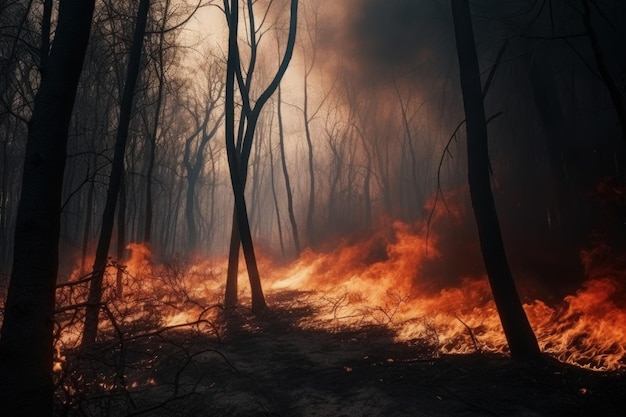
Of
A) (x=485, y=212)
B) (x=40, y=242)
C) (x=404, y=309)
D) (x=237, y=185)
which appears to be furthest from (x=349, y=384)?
(x=237, y=185)

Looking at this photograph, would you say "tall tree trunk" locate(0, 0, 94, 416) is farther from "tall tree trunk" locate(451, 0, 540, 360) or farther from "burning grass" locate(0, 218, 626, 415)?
"tall tree trunk" locate(451, 0, 540, 360)

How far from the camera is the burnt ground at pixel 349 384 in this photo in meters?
4.33

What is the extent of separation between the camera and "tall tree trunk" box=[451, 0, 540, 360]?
19.1 ft

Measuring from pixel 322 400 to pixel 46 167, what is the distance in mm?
4040

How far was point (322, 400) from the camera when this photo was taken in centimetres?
501

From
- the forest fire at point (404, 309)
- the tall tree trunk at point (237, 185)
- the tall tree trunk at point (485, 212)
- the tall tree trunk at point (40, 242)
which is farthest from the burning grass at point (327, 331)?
the tall tree trunk at point (237, 185)

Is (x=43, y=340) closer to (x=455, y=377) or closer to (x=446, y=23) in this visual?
(x=455, y=377)

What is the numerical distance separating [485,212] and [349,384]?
3.25 m

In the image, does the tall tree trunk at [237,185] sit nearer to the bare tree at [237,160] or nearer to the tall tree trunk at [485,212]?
the bare tree at [237,160]

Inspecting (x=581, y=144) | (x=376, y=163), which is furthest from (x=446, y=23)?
(x=376, y=163)

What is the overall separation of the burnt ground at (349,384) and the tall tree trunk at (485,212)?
42cm

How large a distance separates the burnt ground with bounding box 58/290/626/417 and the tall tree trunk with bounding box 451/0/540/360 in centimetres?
42

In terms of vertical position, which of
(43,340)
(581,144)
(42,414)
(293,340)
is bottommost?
(293,340)

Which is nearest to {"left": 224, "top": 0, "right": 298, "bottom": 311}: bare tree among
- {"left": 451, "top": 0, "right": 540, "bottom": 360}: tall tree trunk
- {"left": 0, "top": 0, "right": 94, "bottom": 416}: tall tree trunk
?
{"left": 451, "top": 0, "right": 540, "bottom": 360}: tall tree trunk
